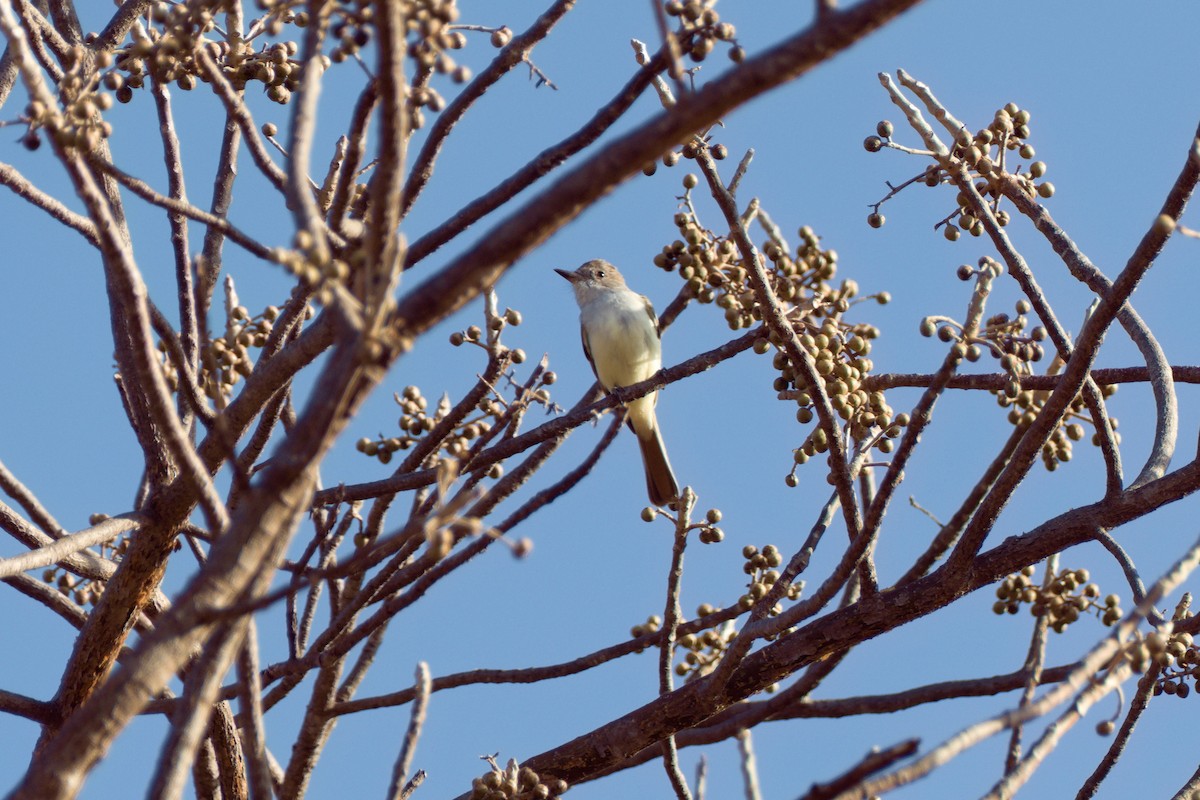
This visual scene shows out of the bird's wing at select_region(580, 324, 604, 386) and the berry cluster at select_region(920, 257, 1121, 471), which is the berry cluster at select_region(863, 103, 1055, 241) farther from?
the bird's wing at select_region(580, 324, 604, 386)

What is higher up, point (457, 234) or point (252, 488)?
point (457, 234)

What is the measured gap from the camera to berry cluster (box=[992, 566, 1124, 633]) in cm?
530

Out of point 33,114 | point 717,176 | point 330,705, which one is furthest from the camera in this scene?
point 330,705

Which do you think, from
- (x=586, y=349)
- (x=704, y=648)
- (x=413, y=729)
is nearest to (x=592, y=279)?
(x=586, y=349)

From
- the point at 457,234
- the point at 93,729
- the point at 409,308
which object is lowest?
the point at 93,729

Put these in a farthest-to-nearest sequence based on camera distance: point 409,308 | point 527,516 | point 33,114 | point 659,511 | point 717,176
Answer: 1. point 659,511
2. point 717,176
3. point 527,516
4. point 33,114
5. point 409,308

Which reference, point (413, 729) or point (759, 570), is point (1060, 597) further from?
point (413, 729)

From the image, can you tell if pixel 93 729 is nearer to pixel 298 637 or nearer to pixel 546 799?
pixel 546 799

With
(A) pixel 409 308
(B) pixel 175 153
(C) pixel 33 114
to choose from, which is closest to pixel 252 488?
(A) pixel 409 308

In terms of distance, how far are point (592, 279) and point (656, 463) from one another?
5.03ft

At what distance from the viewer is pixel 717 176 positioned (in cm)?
436

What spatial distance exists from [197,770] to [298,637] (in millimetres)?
718

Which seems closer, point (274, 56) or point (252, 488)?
point (252, 488)

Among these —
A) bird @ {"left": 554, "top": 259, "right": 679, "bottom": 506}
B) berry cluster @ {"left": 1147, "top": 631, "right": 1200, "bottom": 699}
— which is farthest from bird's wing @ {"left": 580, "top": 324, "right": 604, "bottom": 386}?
berry cluster @ {"left": 1147, "top": 631, "right": 1200, "bottom": 699}
